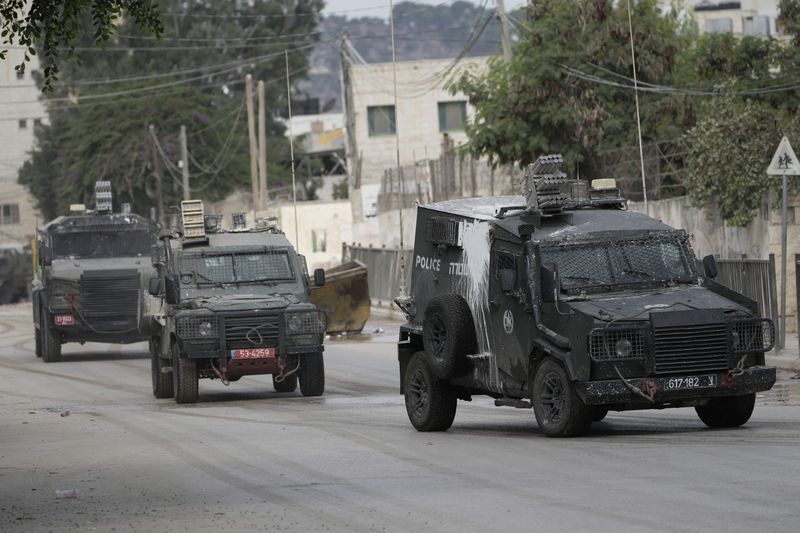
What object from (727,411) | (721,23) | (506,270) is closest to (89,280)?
(506,270)

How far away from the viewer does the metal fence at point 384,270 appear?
145ft

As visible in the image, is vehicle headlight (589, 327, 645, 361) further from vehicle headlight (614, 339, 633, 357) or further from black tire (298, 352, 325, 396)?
black tire (298, 352, 325, 396)

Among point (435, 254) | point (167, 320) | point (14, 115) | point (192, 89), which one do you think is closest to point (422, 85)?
point (192, 89)

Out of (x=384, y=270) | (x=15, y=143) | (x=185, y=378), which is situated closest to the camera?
(x=185, y=378)

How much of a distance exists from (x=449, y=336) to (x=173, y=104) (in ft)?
235

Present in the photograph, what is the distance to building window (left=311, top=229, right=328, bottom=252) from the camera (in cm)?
7200

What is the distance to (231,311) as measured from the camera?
20.8 m

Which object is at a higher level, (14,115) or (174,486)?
(14,115)

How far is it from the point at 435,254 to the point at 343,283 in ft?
58.4

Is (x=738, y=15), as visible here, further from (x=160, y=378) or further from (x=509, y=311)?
(x=509, y=311)

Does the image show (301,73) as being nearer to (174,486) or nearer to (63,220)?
(63,220)

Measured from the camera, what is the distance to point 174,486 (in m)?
12.7

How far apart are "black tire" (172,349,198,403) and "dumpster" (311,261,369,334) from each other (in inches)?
519

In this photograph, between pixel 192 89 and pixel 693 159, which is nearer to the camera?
pixel 693 159
